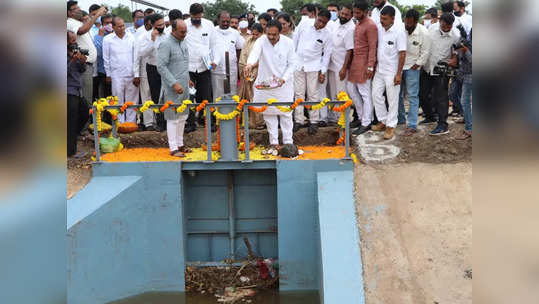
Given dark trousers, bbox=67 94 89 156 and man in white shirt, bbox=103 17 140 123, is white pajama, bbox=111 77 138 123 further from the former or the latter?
dark trousers, bbox=67 94 89 156

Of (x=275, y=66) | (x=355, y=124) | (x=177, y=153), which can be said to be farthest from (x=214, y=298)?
(x=355, y=124)

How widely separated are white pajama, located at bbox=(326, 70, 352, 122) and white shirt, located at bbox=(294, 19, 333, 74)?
25cm

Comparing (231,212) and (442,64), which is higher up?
(442,64)

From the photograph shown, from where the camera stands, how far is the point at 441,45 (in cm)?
810

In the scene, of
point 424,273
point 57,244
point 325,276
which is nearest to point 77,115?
point 325,276

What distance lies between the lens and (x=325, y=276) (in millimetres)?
6242

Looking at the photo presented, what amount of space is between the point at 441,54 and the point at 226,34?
366 cm

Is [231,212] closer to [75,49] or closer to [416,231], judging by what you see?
[416,231]

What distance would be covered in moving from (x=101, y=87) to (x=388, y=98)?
191 inches

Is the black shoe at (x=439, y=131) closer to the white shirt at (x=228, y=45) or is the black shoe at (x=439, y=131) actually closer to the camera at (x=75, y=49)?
the white shirt at (x=228, y=45)

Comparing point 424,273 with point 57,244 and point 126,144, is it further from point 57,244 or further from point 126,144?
point 57,244

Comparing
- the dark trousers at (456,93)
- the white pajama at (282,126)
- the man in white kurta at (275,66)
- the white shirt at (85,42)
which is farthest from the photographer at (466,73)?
the white shirt at (85,42)

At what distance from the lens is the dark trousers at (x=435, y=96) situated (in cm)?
816

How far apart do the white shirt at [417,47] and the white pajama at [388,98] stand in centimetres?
43
